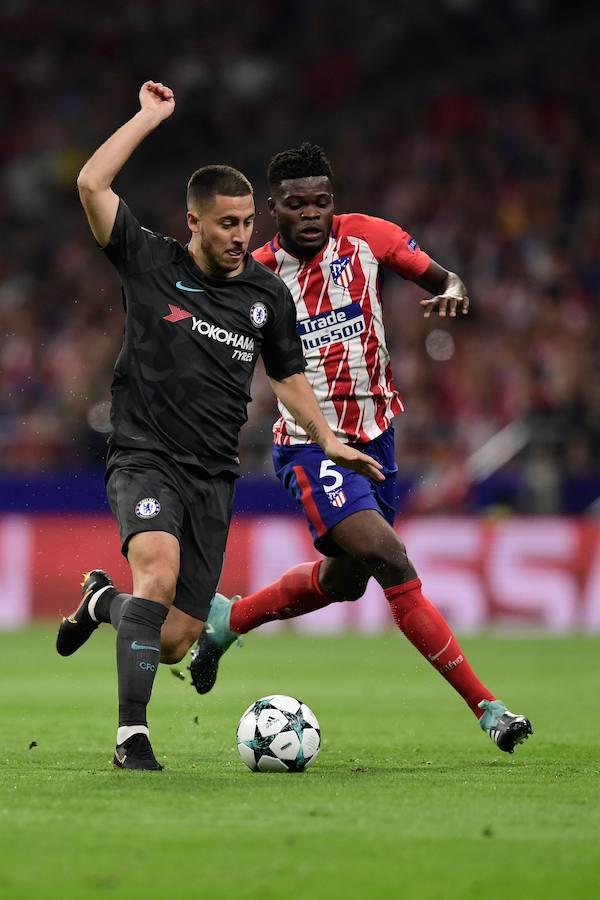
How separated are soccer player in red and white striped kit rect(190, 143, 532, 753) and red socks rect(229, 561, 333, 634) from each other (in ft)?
0.06

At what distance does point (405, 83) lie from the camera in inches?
827

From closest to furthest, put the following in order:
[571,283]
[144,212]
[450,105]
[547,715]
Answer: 1. [547,715]
2. [571,283]
3. [450,105]
4. [144,212]

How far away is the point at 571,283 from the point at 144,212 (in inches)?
→ 270

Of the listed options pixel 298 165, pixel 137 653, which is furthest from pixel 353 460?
pixel 298 165

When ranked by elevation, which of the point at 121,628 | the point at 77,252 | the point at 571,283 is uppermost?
the point at 77,252

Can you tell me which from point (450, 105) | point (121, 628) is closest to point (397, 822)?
point (121, 628)

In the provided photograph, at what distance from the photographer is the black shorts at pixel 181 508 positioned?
19.7 feet

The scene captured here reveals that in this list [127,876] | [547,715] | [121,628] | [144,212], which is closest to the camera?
[127,876]

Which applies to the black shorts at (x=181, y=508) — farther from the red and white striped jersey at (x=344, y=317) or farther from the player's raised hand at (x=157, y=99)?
the player's raised hand at (x=157, y=99)

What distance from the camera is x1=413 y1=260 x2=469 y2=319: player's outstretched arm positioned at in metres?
6.66

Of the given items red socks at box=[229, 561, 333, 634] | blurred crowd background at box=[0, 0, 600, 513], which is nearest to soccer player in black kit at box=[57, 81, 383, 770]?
red socks at box=[229, 561, 333, 634]

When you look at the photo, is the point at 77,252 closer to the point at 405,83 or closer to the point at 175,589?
the point at 405,83

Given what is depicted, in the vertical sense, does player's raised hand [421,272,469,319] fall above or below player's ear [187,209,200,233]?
below

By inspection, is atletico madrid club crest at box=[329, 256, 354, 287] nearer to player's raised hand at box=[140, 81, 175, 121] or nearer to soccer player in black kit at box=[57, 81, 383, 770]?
soccer player in black kit at box=[57, 81, 383, 770]
